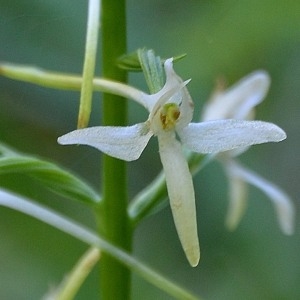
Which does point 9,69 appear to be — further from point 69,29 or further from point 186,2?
point 186,2

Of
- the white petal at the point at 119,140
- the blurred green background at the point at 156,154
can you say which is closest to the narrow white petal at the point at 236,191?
the white petal at the point at 119,140

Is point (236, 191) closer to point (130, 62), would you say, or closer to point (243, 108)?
point (243, 108)

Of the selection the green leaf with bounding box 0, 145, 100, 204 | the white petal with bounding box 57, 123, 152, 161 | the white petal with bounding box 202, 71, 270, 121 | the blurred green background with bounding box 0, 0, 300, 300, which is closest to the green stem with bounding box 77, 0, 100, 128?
the white petal with bounding box 57, 123, 152, 161

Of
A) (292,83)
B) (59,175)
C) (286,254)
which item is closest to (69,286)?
(59,175)

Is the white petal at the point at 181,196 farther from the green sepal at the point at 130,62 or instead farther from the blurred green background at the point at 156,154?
the blurred green background at the point at 156,154

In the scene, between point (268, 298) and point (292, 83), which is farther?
point (292, 83)

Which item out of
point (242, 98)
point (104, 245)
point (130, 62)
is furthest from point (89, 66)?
point (242, 98)
